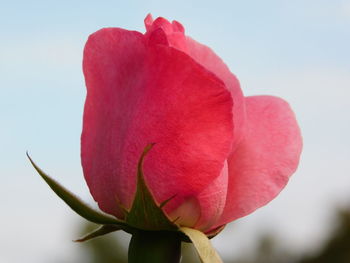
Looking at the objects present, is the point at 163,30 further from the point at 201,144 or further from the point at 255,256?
the point at 255,256

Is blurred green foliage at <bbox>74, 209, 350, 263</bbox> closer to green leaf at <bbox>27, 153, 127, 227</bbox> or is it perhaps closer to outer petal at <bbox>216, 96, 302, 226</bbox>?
outer petal at <bbox>216, 96, 302, 226</bbox>

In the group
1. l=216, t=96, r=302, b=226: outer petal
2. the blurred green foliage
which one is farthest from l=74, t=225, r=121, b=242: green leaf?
the blurred green foliage

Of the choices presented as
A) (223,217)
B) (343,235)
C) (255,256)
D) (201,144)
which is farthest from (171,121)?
(343,235)

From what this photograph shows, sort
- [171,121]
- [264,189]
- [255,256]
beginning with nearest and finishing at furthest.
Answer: [171,121]
[264,189]
[255,256]

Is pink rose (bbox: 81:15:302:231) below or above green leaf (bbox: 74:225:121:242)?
above

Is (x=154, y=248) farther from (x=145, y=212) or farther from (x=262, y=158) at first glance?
(x=262, y=158)

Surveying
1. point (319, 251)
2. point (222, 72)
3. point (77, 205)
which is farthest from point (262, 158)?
point (319, 251)

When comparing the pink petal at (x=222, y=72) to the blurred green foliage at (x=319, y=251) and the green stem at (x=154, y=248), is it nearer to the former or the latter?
the green stem at (x=154, y=248)
